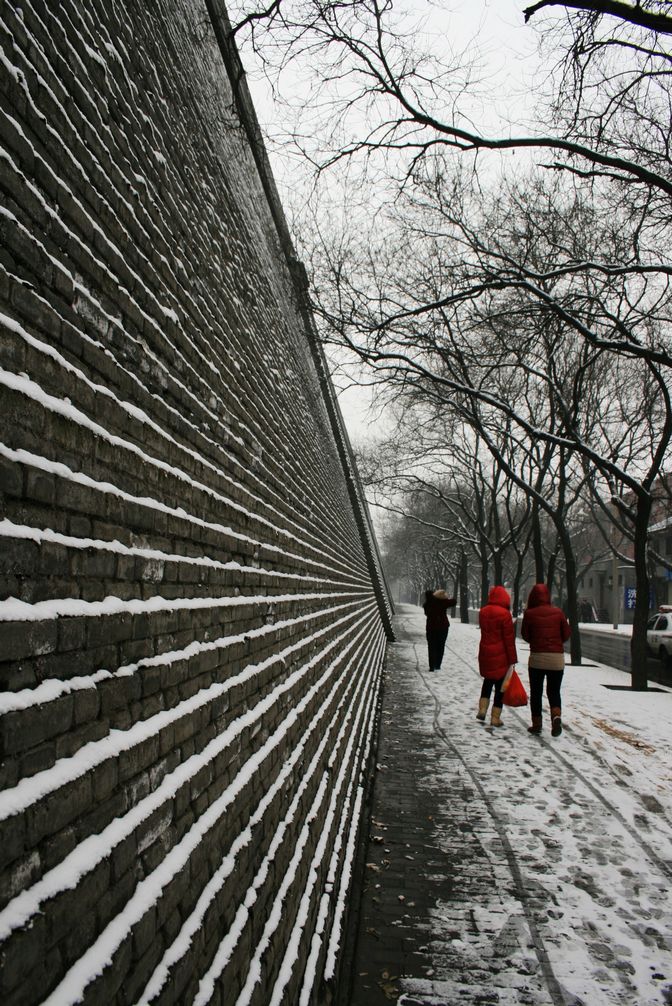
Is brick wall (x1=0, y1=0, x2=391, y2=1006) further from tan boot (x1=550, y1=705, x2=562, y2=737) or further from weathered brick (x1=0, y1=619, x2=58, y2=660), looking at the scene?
tan boot (x1=550, y1=705, x2=562, y2=737)

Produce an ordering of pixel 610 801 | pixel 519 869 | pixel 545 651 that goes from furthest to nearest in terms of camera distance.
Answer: pixel 545 651, pixel 610 801, pixel 519 869

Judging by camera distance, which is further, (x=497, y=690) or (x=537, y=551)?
(x=537, y=551)

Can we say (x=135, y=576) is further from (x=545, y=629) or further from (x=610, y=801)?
(x=545, y=629)

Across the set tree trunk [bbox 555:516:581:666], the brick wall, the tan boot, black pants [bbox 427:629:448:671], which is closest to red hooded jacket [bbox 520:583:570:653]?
the tan boot

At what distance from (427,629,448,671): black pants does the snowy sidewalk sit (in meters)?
4.84

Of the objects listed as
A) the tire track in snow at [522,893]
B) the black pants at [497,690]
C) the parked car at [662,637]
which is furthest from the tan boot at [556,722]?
the parked car at [662,637]

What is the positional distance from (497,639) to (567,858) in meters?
3.43

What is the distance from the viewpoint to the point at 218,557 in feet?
8.75

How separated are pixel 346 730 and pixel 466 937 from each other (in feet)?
6.62

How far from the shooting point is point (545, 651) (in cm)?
776

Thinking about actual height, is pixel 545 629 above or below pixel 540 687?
above

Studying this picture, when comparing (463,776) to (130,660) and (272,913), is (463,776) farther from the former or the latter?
(130,660)

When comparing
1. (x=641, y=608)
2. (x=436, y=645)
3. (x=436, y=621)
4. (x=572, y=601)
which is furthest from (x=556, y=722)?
(x=572, y=601)

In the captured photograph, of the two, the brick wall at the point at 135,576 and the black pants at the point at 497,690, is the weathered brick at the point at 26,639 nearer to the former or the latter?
the brick wall at the point at 135,576
